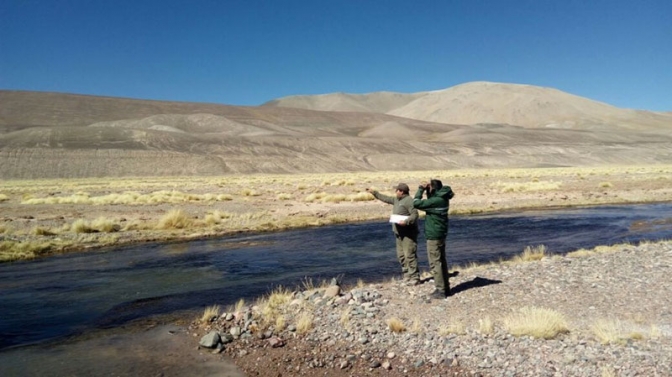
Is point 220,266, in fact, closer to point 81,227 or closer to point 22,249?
point 22,249

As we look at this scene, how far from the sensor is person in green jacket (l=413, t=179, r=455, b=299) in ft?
30.0

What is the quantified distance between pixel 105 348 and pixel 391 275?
23.1 ft

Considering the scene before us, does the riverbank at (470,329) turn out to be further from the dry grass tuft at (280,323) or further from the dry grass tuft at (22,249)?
the dry grass tuft at (22,249)

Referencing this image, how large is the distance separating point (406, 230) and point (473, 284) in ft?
5.72

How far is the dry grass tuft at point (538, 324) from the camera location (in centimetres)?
723

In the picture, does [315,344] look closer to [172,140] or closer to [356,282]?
[356,282]

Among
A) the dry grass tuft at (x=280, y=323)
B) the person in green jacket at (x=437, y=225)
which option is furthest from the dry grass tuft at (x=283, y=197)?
the dry grass tuft at (x=280, y=323)

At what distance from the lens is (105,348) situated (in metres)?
8.20

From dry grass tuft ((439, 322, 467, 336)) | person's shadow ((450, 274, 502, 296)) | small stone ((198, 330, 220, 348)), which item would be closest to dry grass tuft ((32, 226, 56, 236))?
small stone ((198, 330, 220, 348))

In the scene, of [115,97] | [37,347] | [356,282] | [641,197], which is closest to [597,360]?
[356,282]

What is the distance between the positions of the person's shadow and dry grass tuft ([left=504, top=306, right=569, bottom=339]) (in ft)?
6.77

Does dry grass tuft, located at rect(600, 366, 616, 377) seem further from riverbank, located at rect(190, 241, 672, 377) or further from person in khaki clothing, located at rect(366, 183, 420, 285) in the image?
person in khaki clothing, located at rect(366, 183, 420, 285)

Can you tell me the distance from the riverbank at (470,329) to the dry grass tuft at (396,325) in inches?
0.7

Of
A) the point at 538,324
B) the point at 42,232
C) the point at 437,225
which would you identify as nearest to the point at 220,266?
the point at 437,225
